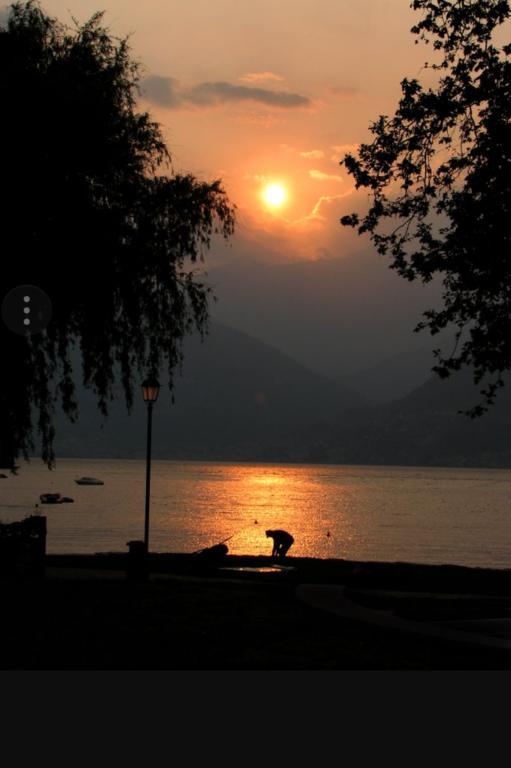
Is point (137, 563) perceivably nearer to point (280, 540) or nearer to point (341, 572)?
point (341, 572)

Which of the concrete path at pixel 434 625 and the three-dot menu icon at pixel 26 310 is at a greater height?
the three-dot menu icon at pixel 26 310

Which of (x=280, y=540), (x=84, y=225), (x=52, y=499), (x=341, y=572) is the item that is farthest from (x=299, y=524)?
(x=84, y=225)

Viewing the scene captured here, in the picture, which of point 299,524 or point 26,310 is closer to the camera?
point 26,310

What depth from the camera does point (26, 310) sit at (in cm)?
1981

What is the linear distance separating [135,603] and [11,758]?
8.76 metres

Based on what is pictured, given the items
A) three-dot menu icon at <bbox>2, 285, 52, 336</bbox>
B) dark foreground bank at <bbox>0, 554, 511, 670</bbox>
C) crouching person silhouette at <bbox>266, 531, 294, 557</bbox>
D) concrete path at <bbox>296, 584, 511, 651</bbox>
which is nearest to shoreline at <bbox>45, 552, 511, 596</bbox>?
dark foreground bank at <bbox>0, 554, 511, 670</bbox>

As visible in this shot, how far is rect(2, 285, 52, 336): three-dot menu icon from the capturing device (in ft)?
63.3

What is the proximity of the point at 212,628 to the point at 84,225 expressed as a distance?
29.9ft

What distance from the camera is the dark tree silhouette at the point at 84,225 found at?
2020cm

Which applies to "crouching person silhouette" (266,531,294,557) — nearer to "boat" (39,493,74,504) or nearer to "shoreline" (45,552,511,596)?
"shoreline" (45,552,511,596)

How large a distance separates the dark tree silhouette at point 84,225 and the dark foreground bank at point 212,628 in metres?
4.22

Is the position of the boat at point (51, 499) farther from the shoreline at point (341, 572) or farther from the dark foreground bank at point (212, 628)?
the dark foreground bank at point (212, 628)

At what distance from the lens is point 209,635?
1442 cm

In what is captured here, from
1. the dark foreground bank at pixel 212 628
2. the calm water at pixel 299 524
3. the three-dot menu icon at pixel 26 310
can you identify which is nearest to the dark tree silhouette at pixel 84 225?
the three-dot menu icon at pixel 26 310
